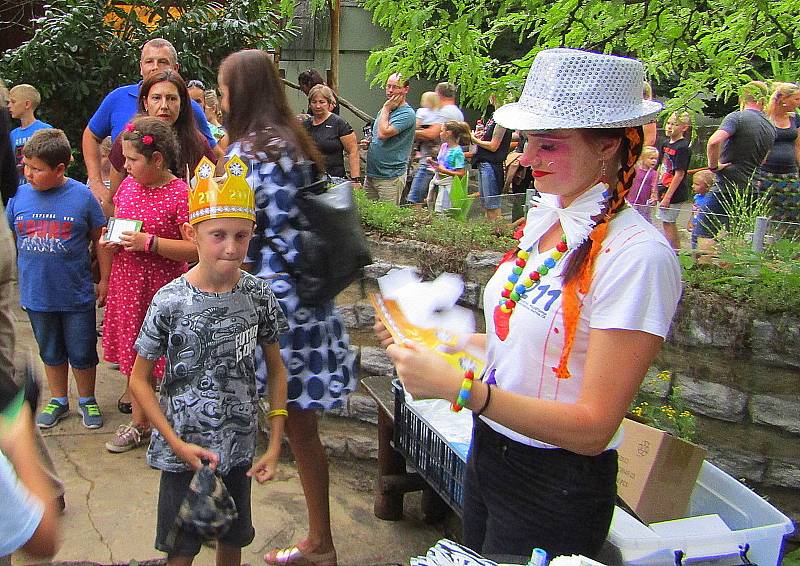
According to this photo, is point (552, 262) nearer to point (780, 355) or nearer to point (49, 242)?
point (780, 355)

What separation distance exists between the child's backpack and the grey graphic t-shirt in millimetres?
416

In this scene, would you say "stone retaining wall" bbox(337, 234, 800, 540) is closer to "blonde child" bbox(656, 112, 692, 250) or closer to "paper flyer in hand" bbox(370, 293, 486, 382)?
"paper flyer in hand" bbox(370, 293, 486, 382)

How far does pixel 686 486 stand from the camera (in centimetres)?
275

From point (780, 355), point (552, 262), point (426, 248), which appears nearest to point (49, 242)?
point (426, 248)

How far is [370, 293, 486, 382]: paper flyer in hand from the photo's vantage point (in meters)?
1.78

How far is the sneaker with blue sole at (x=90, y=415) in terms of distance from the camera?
14.8 feet

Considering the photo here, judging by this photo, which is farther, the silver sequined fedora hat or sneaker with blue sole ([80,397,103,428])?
sneaker with blue sole ([80,397,103,428])

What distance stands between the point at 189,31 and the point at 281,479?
6.05 meters

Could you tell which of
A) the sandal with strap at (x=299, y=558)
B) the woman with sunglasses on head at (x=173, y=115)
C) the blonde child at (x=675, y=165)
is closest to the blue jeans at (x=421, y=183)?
the blonde child at (x=675, y=165)

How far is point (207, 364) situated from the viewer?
2645 millimetres

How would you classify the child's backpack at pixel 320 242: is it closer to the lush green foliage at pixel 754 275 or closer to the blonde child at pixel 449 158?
the lush green foliage at pixel 754 275

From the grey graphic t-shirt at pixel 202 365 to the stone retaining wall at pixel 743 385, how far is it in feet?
6.38

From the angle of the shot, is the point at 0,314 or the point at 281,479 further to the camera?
the point at 281,479

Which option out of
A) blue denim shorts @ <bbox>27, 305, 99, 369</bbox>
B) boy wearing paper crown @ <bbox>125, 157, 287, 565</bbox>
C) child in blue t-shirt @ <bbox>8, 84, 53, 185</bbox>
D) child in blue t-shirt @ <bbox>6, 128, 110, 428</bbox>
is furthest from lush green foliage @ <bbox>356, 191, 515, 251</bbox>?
child in blue t-shirt @ <bbox>8, 84, 53, 185</bbox>
